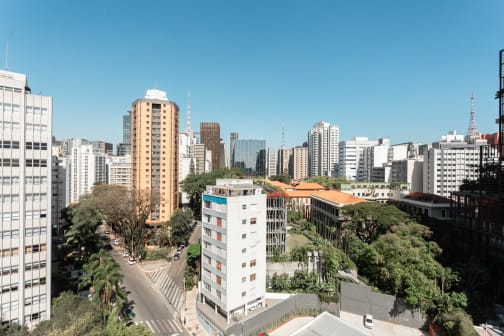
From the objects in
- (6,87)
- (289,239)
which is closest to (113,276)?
(6,87)

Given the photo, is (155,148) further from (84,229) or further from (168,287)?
(168,287)

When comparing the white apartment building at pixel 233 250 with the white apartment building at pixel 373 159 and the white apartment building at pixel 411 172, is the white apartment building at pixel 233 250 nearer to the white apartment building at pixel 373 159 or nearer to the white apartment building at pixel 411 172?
the white apartment building at pixel 411 172

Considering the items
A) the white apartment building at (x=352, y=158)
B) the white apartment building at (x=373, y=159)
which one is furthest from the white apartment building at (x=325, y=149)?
the white apartment building at (x=373, y=159)

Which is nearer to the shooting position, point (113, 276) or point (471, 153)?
point (113, 276)

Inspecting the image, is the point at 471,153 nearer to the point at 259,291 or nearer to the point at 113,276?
the point at 259,291

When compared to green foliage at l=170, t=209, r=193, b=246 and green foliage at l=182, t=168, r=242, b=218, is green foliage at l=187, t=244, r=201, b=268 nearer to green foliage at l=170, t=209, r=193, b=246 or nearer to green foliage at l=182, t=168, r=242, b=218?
green foliage at l=170, t=209, r=193, b=246

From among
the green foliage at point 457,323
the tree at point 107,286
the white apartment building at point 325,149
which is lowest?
the green foliage at point 457,323
